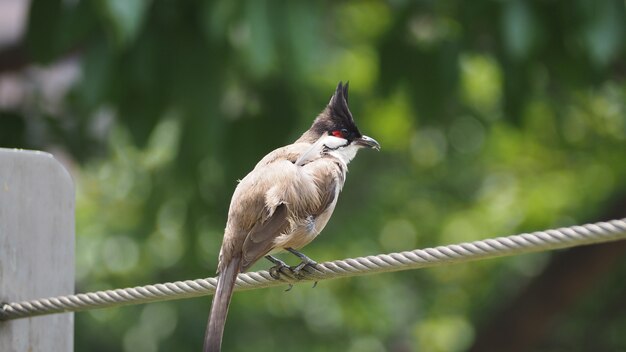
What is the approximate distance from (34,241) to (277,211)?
35.6 inches

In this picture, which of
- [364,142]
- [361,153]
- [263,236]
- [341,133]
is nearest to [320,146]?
[341,133]

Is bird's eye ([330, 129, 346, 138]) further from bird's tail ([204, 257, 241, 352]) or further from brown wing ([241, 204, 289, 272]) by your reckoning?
bird's tail ([204, 257, 241, 352])

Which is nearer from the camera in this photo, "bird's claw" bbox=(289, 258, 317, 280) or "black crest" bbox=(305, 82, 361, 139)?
"bird's claw" bbox=(289, 258, 317, 280)

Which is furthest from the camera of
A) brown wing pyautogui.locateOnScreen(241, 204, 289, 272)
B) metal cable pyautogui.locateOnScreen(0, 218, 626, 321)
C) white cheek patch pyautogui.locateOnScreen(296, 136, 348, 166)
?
white cheek patch pyautogui.locateOnScreen(296, 136, 348, 166)

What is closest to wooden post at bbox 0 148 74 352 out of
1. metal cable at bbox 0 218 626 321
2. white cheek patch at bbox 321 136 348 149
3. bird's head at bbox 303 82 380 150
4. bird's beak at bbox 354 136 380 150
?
metal cable at bbox 0 218 626 321

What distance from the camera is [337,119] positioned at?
494cm

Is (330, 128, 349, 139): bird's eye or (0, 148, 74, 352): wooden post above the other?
(330, 128, 349, 139): bird's eye

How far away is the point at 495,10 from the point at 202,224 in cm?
267

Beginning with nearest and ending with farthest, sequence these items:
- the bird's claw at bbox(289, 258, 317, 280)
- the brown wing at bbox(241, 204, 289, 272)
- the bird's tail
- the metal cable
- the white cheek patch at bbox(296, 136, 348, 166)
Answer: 1. the metal cable
2. the bird's tail
3. the bird's claw at bbox(289, 258, 317, 280)
4. the brown wing at bbox(241, 204, 289, 272)
5. the white cheek patch at bbox(296, 136, 348, 166)

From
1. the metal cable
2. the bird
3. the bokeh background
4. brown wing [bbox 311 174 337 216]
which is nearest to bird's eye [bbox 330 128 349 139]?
the bird

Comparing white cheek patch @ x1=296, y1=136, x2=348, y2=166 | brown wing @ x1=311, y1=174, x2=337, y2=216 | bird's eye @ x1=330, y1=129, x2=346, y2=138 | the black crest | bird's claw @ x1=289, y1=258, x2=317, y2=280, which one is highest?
the black crest

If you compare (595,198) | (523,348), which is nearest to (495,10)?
(595,198)

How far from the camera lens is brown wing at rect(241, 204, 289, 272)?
3902 millimetres

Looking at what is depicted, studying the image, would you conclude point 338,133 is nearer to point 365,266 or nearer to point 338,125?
point 338,125
